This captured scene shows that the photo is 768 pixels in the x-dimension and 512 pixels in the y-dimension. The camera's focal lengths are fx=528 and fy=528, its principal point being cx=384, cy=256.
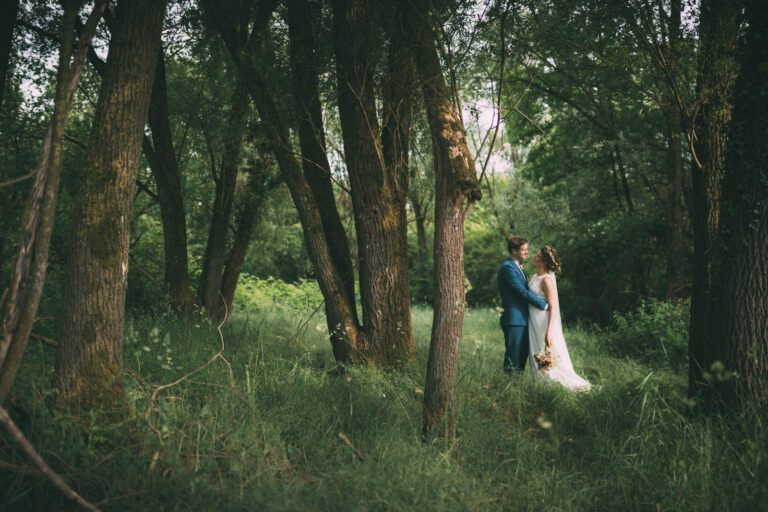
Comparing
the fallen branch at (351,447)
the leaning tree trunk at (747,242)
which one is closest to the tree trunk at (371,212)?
the fallen branch at (351,447)

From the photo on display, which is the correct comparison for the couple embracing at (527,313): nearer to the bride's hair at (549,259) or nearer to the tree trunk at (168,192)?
the bride's hair at (549,259)

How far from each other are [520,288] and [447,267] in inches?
118

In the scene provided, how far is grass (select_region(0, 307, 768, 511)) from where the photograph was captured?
3367 mm

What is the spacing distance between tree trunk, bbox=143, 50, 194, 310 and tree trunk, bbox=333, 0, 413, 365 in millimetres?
4084

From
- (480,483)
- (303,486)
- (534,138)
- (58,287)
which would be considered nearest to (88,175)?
(303,486)

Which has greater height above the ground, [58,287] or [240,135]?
[240,135]

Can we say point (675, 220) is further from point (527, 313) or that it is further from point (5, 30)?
point (5, 30)

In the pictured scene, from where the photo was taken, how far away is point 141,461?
3.58 m

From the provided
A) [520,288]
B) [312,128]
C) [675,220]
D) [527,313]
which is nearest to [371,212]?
[312,128]

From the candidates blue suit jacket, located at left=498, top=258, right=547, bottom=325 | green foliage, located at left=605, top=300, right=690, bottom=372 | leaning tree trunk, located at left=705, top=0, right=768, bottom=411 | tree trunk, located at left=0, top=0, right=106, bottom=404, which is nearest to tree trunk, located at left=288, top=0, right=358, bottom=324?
blue suit jacket, located at left=498, top=258, right=547, bottom=325

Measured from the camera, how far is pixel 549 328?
7125 millimetres

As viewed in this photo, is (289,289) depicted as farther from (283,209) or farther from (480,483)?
(480,483)

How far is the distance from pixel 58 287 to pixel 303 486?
35.3 feet

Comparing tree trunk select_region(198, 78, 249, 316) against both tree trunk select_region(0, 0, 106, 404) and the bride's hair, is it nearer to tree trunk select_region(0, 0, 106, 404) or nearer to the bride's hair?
the bride's hair
